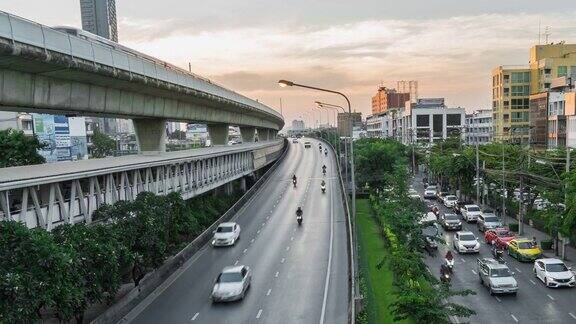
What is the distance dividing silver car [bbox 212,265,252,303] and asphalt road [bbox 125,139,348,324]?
35 cm

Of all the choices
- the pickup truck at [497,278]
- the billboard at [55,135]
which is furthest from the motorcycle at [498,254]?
the billboard at [55,135]

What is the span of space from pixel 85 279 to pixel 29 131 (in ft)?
290

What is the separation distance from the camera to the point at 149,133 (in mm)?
40875

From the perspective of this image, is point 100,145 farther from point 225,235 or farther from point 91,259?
point 91,259

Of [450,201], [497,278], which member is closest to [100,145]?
[450,201]

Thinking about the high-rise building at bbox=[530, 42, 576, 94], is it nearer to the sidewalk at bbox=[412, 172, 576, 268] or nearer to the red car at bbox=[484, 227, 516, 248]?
the sidewalk at bbox=[412, 172, 576, 268]

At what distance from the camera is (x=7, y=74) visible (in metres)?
21.7

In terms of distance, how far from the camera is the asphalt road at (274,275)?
952 inches

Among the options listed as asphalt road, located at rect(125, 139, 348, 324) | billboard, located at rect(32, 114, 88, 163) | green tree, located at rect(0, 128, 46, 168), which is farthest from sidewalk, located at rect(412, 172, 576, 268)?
billboard, located at rect(32, 114, 88, 163)

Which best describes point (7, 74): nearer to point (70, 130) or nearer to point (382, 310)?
point (382, 310)

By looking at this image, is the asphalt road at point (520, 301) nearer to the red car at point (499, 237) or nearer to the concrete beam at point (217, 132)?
the red car at point (499, 237)

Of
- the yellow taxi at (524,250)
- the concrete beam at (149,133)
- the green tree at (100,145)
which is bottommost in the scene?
the yellow taxi at (524,250)

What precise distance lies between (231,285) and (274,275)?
4.85 metres

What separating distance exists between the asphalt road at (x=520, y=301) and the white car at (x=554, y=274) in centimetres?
28
